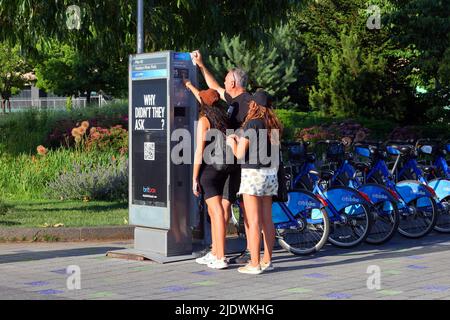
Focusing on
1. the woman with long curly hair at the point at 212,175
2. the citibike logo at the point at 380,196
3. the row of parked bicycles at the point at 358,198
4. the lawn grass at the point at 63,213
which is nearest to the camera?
the woman with long curly hair at the point at 212,175

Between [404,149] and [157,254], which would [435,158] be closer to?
[404,149]

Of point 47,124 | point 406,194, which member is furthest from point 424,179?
point 47,124

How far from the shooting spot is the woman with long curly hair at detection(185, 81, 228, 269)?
902 centimetres

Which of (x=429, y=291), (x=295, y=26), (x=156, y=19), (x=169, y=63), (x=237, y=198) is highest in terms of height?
(x=295, y=26)

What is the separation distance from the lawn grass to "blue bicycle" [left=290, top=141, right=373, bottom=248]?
2.60 meters

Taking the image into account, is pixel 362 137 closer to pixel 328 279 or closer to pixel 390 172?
pixel 390 172

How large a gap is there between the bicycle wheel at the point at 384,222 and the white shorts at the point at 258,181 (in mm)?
2323

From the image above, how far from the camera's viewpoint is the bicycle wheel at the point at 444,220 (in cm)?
1190

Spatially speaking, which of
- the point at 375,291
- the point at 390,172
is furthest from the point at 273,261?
the point at 390,172

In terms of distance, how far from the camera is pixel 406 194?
11398mm

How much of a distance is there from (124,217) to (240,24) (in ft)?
13.8

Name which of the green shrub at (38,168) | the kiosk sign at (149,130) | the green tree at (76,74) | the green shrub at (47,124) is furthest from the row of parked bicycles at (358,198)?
the green tree at (76,74)

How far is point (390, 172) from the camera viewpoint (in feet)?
38.3

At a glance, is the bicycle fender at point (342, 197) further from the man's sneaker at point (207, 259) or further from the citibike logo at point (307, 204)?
the man's sneaker at point (207, 259)
